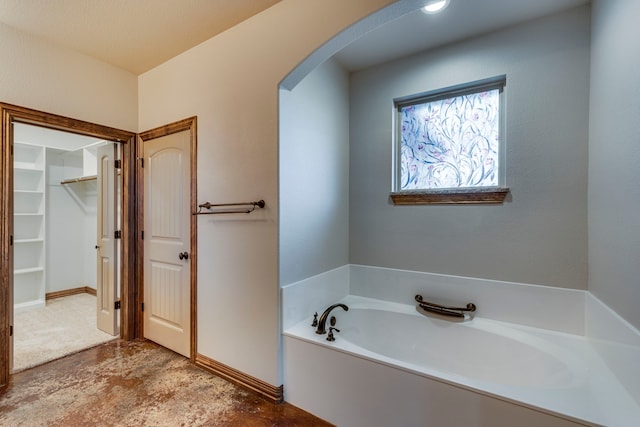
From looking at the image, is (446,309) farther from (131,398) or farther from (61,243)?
(61,243)

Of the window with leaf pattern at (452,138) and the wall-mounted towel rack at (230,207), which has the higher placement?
the window with leaf pattern at (452,138)

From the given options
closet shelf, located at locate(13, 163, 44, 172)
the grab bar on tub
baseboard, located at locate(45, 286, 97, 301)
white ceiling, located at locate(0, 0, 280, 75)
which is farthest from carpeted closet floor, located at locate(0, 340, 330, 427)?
closet shelf, located at locate(13, 163, 44, 172)

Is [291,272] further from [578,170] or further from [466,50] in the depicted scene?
[466,50]

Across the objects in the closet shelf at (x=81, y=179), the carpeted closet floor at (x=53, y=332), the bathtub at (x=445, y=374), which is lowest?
the carpeted closet floor at (x=53, y=332)

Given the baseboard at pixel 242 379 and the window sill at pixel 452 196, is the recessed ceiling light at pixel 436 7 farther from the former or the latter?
the baseboard at pixel 242 379

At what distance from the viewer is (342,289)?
2.52 meters

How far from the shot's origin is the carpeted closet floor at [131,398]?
64.2 inches

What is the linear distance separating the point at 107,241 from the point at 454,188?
322 centimetres

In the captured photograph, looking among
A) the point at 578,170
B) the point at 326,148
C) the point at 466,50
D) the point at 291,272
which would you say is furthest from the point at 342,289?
the point at 466,50

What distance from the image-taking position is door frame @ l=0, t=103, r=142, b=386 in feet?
6.31

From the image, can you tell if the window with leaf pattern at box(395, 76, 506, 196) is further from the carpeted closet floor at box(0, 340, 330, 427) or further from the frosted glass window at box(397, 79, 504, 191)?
the carpeted closet floor at box(0, 340, 330, 427)

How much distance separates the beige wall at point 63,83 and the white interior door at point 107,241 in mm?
391

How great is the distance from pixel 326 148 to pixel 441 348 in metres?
1.76

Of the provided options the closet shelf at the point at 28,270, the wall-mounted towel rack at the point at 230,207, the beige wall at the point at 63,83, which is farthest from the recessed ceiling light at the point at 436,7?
the closet shelf at the point at 28,270
